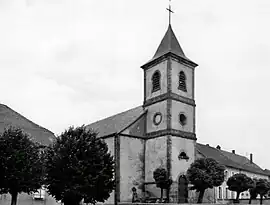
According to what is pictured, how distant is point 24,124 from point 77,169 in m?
15.6

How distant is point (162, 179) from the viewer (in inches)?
1342

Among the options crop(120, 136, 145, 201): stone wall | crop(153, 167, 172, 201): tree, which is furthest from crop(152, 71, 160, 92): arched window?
crop(153, 167, 172, 201): tree

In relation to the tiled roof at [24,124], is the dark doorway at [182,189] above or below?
below

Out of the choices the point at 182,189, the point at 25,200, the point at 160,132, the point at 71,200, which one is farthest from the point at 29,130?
the point at 182,189

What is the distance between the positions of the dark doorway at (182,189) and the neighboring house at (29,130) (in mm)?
11595

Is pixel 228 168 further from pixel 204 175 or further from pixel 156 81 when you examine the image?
pixel 204 175

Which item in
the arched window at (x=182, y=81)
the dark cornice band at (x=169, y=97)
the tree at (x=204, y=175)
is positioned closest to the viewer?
the tree at (x=204, y=175)

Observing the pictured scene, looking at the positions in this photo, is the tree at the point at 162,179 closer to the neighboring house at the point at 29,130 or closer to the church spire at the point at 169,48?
the neighboring house at the point at 29,130

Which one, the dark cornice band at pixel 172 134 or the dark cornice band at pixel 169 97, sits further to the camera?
the dark cornice band at pixel 169 97

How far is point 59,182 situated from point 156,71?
1743 cm

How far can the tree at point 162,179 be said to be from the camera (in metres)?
34.1

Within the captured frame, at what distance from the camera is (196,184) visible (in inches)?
1312

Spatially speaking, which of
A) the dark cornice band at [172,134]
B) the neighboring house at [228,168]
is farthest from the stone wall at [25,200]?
the neighboring house at [228,168]

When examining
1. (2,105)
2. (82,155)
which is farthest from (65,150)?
(2,105)
